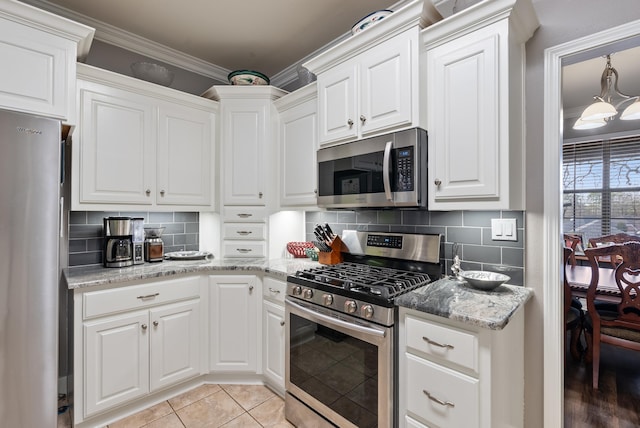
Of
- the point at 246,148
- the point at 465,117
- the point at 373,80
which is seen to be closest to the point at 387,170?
the point at 465,117

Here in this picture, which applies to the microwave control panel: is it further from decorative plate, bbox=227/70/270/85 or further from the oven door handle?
decorative plate, bbox=227/70/270/85

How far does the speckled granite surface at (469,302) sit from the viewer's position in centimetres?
119

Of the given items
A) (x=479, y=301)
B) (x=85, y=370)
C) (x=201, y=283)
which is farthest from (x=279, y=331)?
(x=479, y=301)

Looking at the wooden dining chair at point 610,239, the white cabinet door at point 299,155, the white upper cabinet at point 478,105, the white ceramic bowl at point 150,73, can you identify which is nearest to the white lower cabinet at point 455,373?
the white upper cabinet at point 478,105

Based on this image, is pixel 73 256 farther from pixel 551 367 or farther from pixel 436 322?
pixel 551 367

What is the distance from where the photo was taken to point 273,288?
7.24ft

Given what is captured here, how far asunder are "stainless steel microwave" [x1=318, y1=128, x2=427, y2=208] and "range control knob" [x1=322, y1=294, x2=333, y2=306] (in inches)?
A: 22.9

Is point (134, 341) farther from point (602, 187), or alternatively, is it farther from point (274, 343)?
point (602, 187)

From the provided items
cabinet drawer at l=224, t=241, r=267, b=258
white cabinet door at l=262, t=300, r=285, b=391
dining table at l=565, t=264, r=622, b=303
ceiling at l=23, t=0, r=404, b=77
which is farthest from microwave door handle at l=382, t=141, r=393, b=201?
dining table at l=565, t=264, r=622, b=303

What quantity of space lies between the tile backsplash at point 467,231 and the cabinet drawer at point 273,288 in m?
0.74

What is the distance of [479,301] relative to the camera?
4.51ft

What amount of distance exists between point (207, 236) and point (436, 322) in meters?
2.19

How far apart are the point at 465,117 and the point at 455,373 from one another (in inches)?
46.3

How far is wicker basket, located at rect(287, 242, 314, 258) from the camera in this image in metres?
2.68
